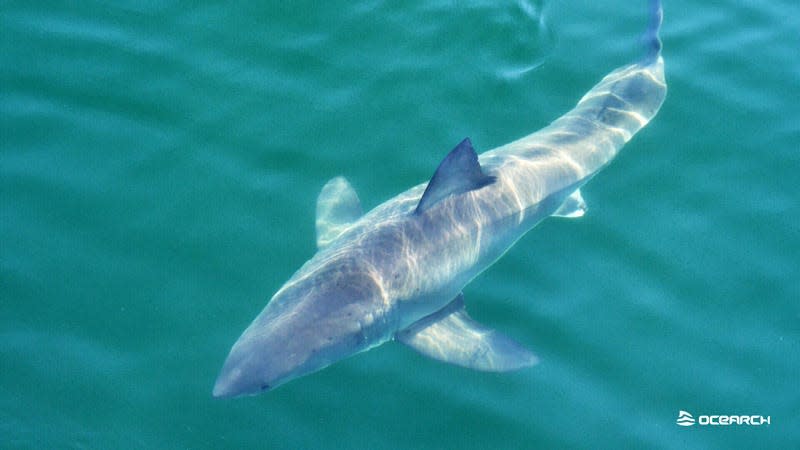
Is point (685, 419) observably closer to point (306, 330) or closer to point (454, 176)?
point (454, 176)

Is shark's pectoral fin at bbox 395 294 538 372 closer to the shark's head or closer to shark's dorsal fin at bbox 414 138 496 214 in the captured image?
the shark's head

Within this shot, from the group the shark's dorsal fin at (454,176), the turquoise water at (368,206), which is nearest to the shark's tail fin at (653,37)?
the turquoise water at (368,206)

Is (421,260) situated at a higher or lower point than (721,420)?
higher

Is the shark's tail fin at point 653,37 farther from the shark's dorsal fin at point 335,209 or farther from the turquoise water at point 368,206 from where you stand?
the shark's dorsal fin at point 335,209

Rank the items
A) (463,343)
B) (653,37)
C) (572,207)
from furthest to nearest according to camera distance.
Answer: (653,37)
(572,207)
(463,343)

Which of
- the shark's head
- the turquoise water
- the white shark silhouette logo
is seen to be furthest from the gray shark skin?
the white shark silhouette logo

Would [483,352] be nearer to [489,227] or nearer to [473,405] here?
[473,405]

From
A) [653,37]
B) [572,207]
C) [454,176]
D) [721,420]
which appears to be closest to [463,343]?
[454,176]
